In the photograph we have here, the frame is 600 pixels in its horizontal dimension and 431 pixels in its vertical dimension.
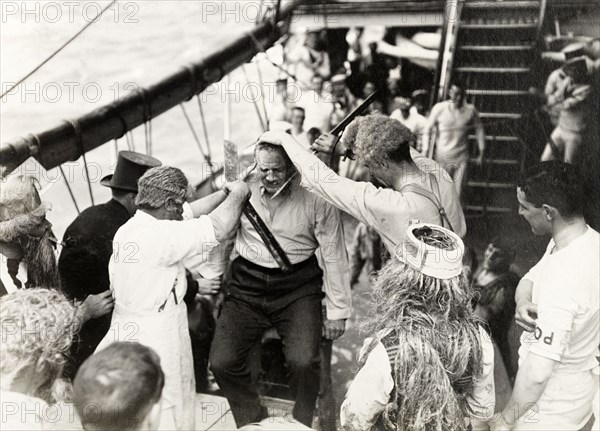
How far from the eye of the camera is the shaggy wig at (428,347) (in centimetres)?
227

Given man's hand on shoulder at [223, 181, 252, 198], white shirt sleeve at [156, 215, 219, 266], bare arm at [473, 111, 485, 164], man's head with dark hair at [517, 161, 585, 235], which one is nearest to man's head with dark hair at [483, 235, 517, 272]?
bare arm at [473, 111, 485, 164]

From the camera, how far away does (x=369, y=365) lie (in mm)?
2324

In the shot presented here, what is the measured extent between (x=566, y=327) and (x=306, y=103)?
268 cm

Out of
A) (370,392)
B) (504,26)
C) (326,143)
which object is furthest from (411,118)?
(370,392)

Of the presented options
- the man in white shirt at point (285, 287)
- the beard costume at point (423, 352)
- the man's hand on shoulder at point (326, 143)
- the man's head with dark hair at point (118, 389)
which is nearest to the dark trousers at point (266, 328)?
the man in white shirt at point (285, 287)

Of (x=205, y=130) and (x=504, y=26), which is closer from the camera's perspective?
(x=504, y=26)

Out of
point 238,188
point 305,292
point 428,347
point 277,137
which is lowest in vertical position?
point 305,292

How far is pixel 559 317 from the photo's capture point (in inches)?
105

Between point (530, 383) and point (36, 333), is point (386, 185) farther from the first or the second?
point (36, 333)

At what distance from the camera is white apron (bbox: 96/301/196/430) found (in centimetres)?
299

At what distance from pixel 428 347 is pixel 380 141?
1.16 m

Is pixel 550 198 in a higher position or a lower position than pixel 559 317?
higher

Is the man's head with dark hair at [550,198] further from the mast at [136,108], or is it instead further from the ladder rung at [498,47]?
the mast at [136,108]

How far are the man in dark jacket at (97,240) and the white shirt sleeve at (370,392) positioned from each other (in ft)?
5.41
